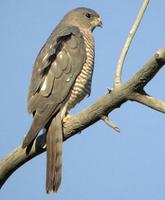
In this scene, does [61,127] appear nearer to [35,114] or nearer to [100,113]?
[35,114]

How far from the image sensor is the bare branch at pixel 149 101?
3480 millimetres

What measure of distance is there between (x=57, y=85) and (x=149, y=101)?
187 centimetres

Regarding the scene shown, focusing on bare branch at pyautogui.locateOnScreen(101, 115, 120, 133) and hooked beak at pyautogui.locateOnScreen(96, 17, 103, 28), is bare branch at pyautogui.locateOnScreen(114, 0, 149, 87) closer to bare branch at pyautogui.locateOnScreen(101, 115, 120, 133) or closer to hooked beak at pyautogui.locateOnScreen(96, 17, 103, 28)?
bare branch at pyautogui.locateOnScreen(101, 115, 120, 133)

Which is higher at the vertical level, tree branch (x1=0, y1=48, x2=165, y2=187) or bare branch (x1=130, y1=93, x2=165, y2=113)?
tree branch (x1=0, y1=48, x2=165, y2=187)

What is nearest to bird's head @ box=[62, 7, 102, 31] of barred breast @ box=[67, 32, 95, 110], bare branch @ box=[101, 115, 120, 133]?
barred breast @ box=[67, 32, 95, 110]

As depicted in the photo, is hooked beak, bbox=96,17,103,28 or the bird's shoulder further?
hooked beak, bbox=96,17,103,28

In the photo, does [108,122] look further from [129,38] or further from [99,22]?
[99,22]

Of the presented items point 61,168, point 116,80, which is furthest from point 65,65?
point 116,80

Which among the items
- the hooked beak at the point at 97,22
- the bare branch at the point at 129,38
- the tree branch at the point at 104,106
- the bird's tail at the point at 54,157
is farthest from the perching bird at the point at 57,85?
the bare branch at the point at 129,38

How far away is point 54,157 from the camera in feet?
15.2

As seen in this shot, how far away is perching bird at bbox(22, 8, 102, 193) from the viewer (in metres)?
4.62

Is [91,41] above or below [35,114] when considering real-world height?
above

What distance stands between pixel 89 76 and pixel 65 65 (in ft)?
1.15

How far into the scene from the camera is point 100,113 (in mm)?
3768
